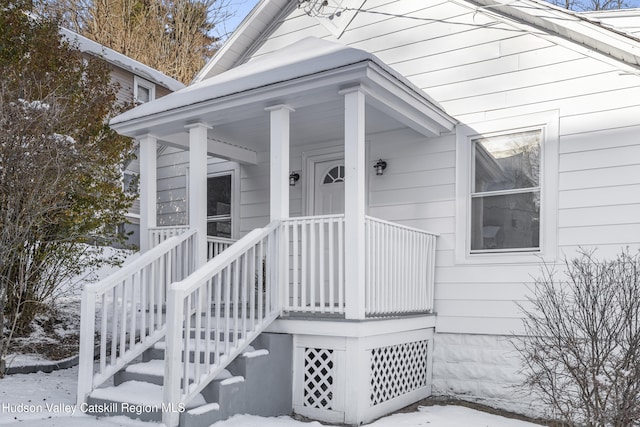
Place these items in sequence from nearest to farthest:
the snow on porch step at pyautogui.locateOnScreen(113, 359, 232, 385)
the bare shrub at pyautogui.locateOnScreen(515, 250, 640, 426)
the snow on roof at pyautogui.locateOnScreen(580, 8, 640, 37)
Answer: the bare shrub at pyautogui.locateOnScreen(515, 250, 640, 426) < the snow on porch step at pyautogui.locateOnScreen(113, 359, 232, 385) < the snow on roof at pyautogui.locateOnScreen(580, 8, 640, 37)

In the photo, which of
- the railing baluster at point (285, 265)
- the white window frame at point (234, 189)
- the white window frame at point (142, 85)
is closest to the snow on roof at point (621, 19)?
the railing baluster at point (285, 265)

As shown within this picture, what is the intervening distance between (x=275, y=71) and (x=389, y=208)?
2.30 m

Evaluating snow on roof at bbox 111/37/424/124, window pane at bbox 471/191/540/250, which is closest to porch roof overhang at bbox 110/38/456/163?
snow on roof at bbox 111/37/424/124

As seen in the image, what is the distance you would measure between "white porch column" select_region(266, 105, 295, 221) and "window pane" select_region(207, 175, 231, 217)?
9.69 feet

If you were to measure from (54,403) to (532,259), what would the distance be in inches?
188

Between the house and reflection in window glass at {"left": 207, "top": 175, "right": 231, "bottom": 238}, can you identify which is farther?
reflection in window glass at {"left": 207, "top": 175, "right": 231, "bottom": 238}

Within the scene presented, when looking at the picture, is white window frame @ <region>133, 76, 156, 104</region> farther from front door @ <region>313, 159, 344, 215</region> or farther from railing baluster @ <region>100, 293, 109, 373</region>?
railing baluster @ <region>100, 293, 109, 373</region>

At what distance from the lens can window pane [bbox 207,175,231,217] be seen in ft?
28.3

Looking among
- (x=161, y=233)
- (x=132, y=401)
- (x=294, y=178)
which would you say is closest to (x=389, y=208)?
(x=294, y=178)

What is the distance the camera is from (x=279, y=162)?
575 cm

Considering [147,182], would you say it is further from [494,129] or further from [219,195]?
[494,129]

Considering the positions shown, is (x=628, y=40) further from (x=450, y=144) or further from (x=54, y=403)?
(x=54, y=403)

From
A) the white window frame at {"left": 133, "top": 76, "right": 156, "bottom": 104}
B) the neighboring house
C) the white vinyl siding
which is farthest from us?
the white window frame at {"left": 133, "top": 76, "right": 156, "bottom": 104}

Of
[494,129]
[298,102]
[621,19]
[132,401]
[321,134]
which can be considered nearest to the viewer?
[132,401]
